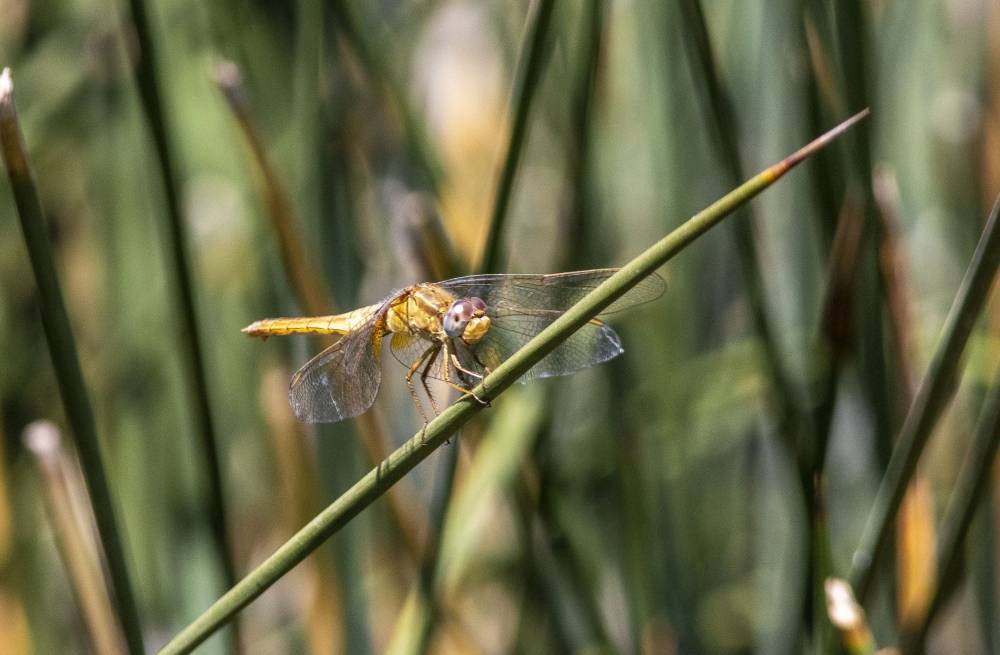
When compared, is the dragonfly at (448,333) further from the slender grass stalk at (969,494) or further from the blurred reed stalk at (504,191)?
the slender grass stalk at (969,494)

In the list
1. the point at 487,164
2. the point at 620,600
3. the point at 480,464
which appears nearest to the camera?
the point at 480,464

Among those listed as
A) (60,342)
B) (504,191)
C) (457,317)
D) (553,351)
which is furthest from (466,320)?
(60,342)

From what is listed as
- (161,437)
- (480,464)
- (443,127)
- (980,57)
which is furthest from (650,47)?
(161,437)

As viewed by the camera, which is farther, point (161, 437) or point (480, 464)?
point (161, 437)

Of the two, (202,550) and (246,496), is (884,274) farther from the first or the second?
(246,496)

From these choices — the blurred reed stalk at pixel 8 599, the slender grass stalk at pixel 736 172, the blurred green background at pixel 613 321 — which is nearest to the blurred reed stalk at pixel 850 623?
the blurred green background at pixel 613 321

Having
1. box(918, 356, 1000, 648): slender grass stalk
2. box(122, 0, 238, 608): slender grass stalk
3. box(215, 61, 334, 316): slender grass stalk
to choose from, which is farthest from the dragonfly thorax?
box(918, 356, 1000, 648): slender grass stalk
